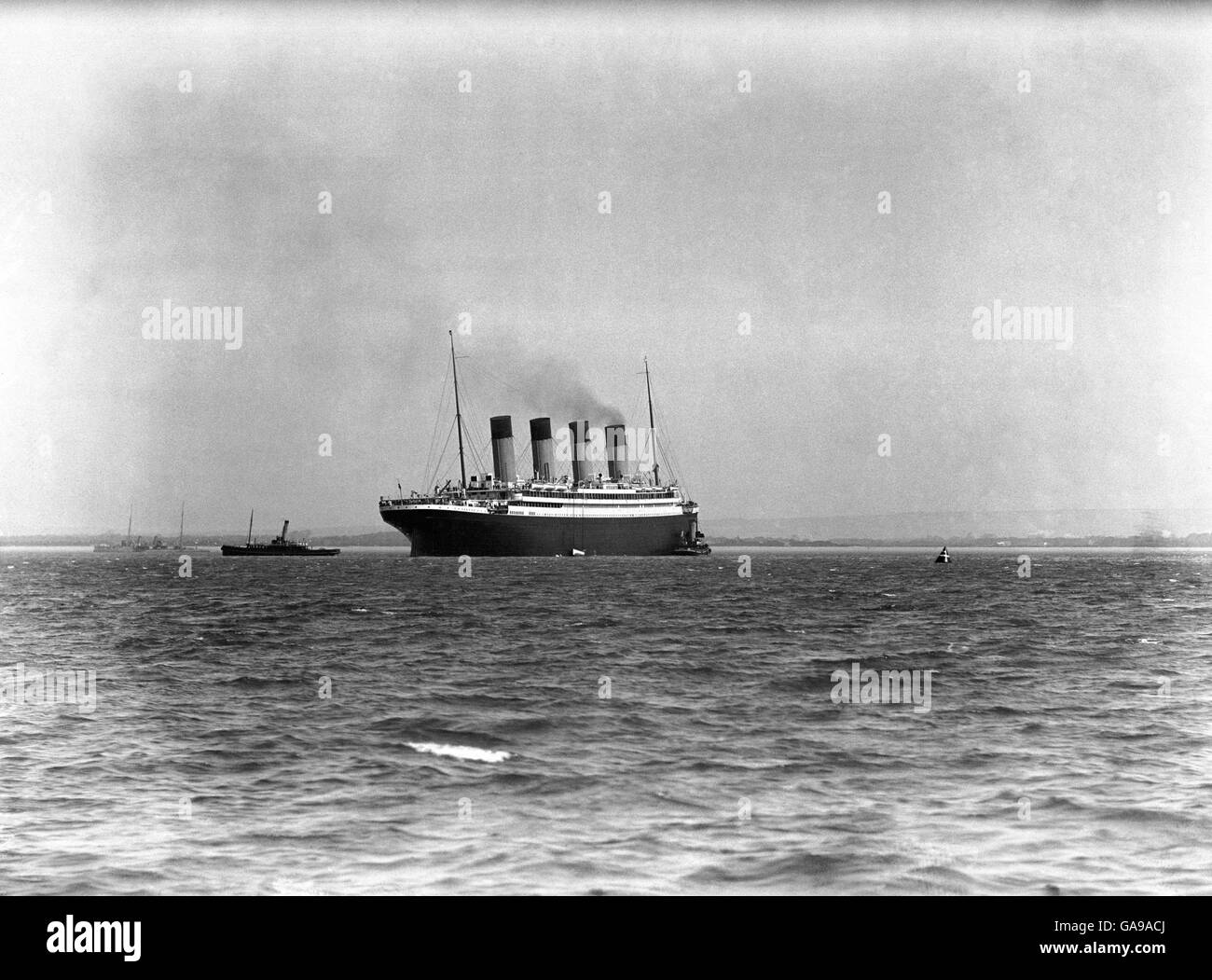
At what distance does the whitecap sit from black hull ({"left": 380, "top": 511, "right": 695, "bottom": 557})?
108223mm

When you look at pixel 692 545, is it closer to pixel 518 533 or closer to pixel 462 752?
pixel 518 533

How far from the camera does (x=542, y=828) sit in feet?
37.4

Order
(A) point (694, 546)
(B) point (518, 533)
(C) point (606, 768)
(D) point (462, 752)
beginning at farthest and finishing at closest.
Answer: (A) point (694, 546), (B) point (518, 533), (D) point (462, 752), (C) point (606, 768)

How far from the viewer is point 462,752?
52.4ft

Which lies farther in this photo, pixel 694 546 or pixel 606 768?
pixel 694 546

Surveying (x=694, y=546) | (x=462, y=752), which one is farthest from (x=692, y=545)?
(x=462, y=752)

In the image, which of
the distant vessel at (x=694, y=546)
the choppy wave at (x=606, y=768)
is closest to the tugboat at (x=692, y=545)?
the distant vessel at (x=694, y=546)

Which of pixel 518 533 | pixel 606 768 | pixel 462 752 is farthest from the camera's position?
pixel 518 533

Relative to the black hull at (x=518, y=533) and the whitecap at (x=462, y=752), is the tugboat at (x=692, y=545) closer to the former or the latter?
the black hull at (x=518, y=533)

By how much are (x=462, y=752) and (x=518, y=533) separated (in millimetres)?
111093
